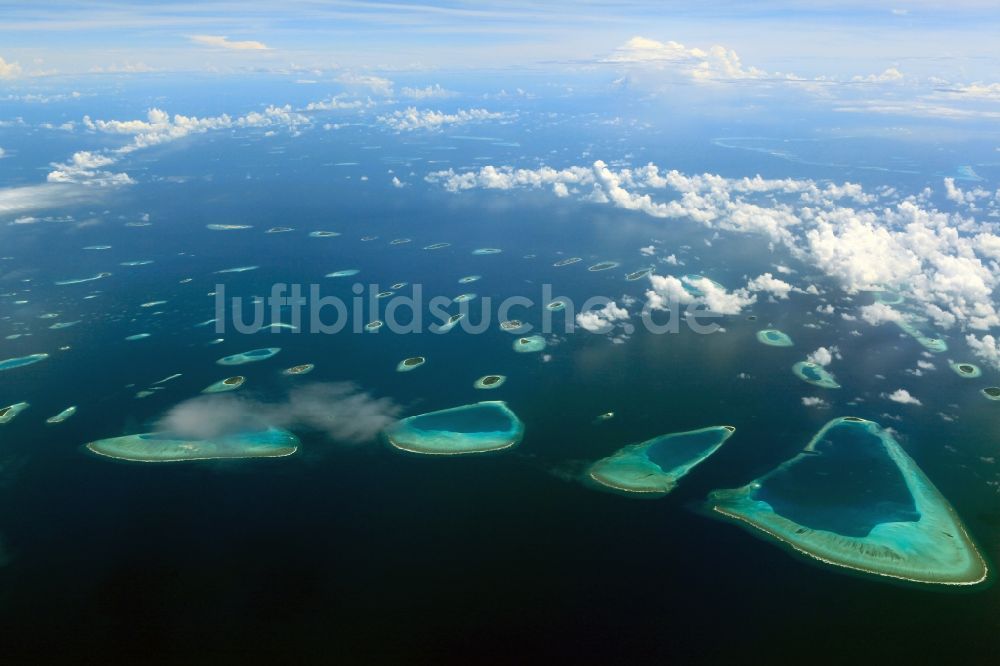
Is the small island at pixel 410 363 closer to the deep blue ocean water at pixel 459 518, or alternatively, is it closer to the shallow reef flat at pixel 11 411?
the deep blue ocean water at pixel 459 518

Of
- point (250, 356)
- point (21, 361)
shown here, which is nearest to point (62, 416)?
point (21, 361)

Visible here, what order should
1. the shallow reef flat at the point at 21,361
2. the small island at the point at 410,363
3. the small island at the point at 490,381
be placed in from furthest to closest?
the small island at the point at 410,363 → the shallow reef flat at the point at 21,361 → the small island at the point at 490,381

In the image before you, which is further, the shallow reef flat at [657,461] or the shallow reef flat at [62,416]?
the shallow reef flat at [62,416]

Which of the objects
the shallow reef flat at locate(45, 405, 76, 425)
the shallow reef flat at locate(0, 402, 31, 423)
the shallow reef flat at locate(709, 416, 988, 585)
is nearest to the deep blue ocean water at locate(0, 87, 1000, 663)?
the shallow reef flat at locate(45, 405, 76, 425)

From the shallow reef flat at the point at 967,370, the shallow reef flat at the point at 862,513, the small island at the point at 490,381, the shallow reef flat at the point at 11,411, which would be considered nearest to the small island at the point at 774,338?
the shallow reef flat at the point at 967,370

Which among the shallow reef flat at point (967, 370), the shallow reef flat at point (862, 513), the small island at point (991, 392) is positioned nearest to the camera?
the shallow reef flat at point (862, 513)

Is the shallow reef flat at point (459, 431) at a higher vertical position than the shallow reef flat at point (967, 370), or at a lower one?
lower

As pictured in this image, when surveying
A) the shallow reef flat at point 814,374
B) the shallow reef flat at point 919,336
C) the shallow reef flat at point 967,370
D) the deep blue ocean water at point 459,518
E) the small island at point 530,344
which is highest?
the shallow reef flat at point 919,336

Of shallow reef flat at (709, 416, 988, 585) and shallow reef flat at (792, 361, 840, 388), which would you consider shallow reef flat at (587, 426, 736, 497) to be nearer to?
shallow reef flat at (709, 416, 988, 585)

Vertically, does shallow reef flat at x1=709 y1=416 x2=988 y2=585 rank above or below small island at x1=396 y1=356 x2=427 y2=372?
below
